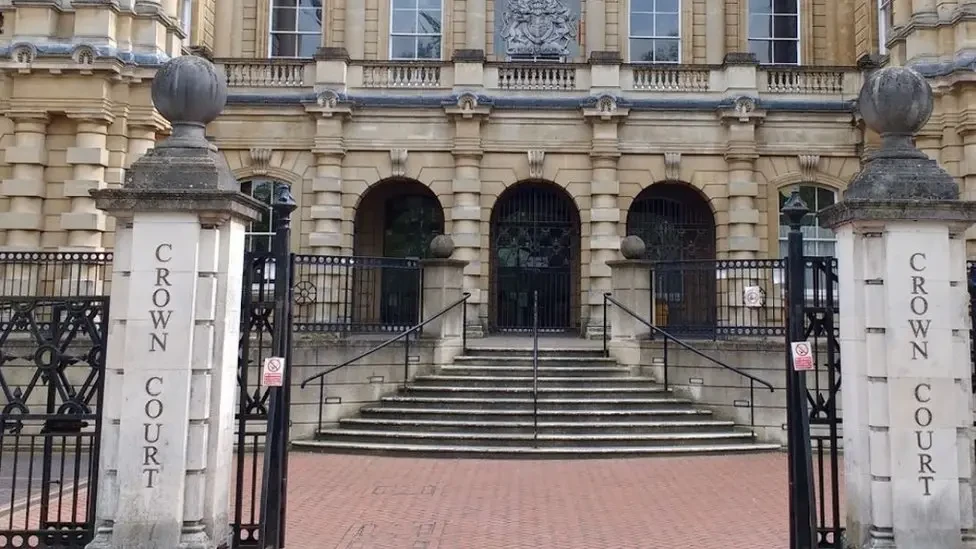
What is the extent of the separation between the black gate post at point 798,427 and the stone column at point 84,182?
1608 centimetres

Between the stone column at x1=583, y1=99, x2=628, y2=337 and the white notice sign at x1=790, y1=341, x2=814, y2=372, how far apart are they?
45.0 feet

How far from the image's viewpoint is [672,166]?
67.0 feet

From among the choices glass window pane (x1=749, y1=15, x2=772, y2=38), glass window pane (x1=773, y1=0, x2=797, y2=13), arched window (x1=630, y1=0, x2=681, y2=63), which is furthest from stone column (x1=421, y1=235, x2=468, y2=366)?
glass window pane (x1=773, y1=0, x2=797, y2=13)

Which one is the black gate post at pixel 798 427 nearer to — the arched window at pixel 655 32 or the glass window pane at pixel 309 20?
→ the arched window at pixel 655 32

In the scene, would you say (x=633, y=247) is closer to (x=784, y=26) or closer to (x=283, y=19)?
(x=784, y=26)

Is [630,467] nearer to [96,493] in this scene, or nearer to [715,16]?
[96,493]

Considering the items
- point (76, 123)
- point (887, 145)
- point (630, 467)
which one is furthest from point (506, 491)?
point (76, 123)

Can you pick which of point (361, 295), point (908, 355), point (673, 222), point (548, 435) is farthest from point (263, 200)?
point (908, 355)

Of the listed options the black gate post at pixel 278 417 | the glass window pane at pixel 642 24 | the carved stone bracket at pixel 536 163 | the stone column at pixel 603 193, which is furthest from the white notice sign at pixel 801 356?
the glass window pane at pixel 642 24

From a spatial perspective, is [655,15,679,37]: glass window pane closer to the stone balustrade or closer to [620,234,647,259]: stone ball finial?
the stone balustrade

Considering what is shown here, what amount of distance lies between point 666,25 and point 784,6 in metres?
3.56

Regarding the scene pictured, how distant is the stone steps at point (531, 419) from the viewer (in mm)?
12289

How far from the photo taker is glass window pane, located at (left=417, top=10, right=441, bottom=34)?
74.2ft

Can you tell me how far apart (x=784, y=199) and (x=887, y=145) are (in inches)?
600
